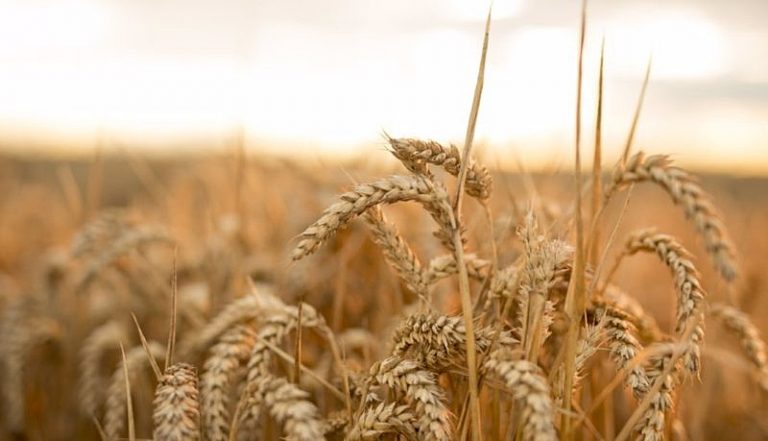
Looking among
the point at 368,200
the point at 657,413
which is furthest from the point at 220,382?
→ the point at 657,413

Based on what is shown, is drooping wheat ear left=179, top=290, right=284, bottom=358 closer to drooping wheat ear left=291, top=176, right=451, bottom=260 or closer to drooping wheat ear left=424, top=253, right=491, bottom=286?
drooping wheat ear left=424, top=253, right=491, bottom=286

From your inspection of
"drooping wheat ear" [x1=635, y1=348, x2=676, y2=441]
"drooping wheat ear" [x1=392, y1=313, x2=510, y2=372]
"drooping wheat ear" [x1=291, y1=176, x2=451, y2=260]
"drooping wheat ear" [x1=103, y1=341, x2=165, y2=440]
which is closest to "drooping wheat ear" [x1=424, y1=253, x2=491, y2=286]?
"drooping wheat ear" [x1=392, y1=313, x2=510, y2=372]

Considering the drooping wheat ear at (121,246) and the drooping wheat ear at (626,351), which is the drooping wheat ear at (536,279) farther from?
the drooping wheat ear at (121,246)

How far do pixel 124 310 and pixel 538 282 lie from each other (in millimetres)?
2112

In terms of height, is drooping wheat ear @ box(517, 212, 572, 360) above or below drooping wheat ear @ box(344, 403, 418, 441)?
above

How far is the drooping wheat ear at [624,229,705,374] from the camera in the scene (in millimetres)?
1296

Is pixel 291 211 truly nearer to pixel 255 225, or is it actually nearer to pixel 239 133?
pixel 255 225

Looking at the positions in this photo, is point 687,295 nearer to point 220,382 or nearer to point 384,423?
point 384,423

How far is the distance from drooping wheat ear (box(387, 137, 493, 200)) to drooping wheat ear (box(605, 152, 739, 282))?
0.67 ft

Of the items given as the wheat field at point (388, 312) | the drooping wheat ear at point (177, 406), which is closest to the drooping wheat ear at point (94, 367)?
the wheat field at point (388, 312)

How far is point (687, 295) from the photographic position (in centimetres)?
133

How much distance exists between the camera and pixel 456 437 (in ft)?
4.65

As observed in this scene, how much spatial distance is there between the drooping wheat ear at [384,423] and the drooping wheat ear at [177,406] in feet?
0.82

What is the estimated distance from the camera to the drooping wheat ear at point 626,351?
1.34 meters
